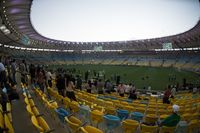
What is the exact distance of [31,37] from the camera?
186 feet

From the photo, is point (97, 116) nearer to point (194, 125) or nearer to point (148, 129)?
point (148, 129)

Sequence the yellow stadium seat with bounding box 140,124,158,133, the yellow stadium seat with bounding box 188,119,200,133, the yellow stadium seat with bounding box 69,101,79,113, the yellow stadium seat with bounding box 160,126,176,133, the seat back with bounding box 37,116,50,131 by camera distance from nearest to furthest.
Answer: the seat back with bounding box 37,116,50,131 < the yellow stadium seat with bounding box 140,124,158,133 < the yellow stadium seat with bounding box 160,126,176,133 < the yellow stadium seat with bounding box 188,119,200,133 < the yellow stadium seat with bounding box 69,101,79,113

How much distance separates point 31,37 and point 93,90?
127 ft

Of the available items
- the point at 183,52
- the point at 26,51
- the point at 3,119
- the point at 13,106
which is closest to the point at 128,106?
the point at 13,106

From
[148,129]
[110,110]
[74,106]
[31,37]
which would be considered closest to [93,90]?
[110,110]

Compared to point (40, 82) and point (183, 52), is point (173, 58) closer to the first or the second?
point (183, 52)

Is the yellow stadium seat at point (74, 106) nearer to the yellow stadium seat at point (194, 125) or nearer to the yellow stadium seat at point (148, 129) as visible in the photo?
the yellow stadium seat at point (148, 129)

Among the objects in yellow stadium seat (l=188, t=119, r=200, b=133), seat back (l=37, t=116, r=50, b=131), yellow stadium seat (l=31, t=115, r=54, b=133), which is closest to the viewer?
yellow stadium seat (l=31, t=115, r=54, b=133)

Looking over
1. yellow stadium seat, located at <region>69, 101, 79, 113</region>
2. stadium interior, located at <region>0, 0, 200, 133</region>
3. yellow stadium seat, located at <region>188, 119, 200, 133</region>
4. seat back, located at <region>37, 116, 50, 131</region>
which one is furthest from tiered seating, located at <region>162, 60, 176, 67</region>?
seat back, located at <region>37, 116, 50, 131</region>

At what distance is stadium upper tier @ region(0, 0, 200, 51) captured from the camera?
26.3 meters

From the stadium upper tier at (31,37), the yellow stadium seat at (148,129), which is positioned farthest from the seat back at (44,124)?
the stadium upper tier at (31,37)

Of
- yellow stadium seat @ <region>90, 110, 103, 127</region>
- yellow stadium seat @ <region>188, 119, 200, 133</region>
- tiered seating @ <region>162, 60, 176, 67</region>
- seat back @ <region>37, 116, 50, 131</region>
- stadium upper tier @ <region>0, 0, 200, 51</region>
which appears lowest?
yellow stadium seat @ <region>188, 119, 200, 133</region>

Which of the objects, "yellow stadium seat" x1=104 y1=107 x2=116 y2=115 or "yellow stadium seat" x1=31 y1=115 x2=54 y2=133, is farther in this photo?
"yellow stadium seat" x1=104 y1=107 x2=116 y2=115

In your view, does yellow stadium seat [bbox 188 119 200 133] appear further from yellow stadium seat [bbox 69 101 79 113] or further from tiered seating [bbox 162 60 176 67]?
tiered seating [bbox 162 60 176 67]
